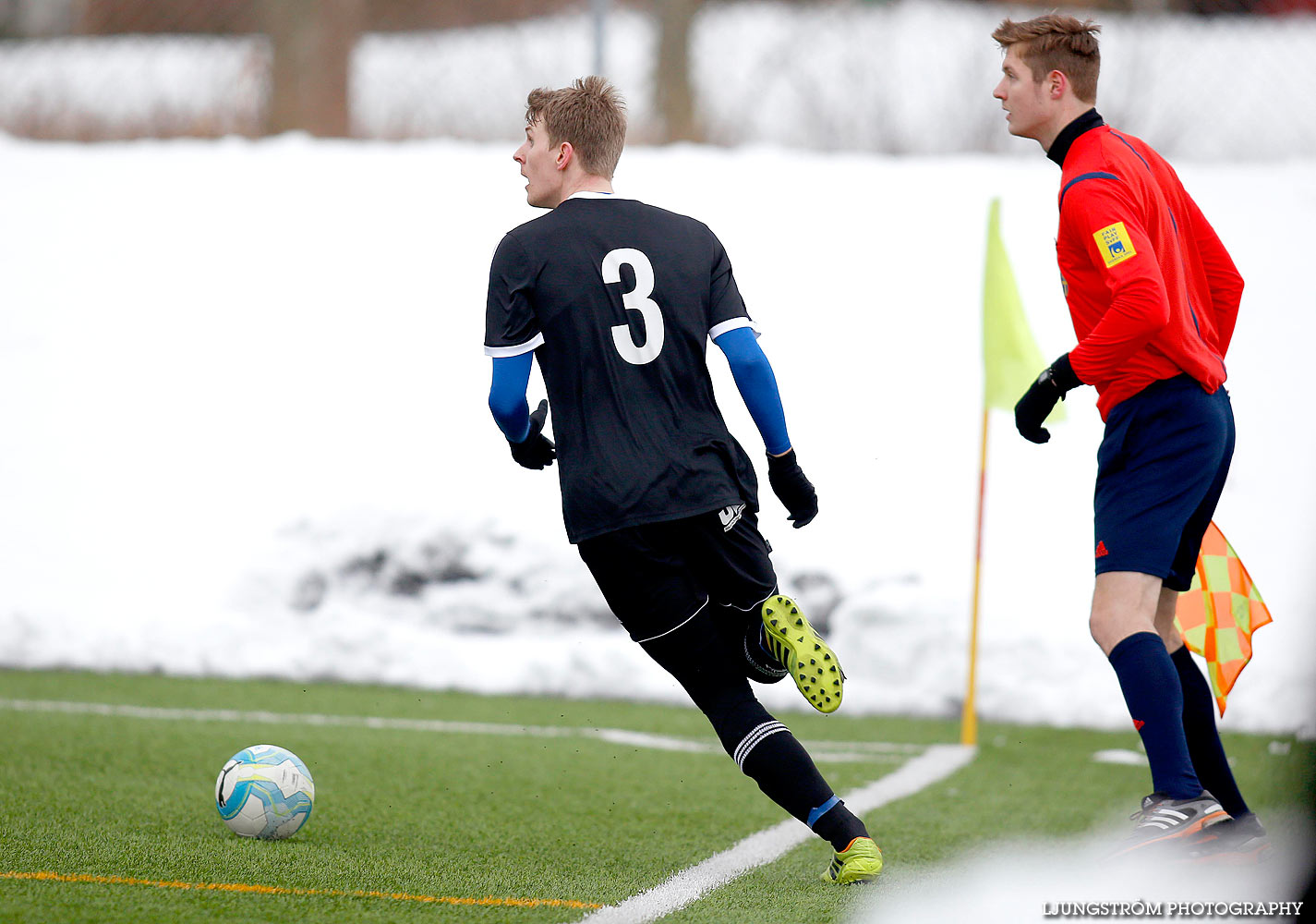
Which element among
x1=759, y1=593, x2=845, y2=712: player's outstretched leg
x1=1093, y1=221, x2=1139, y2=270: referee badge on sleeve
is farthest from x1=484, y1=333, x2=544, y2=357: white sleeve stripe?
x1=1093, y1=221, x2=1139, y2=270: referee badge on sleeve

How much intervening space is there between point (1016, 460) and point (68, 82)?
7618mm

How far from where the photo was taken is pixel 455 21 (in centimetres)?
955

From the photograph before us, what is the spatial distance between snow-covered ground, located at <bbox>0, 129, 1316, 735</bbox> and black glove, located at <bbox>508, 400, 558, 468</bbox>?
389 centimetres

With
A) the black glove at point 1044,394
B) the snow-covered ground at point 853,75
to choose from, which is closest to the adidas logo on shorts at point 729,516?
the black glove at point 1044,394

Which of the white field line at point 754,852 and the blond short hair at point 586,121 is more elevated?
the blond short hair at point 586,121

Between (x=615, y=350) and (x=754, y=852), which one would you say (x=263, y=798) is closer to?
(x=754, y=852)

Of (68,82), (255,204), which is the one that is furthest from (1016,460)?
(68,82)

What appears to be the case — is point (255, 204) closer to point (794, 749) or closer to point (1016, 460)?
point (1016, 460)

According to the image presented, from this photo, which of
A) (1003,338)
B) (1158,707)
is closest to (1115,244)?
(1158,707)

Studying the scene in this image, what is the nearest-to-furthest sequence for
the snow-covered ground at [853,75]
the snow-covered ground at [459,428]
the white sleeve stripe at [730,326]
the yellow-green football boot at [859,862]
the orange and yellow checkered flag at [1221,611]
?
the yellow-green football boot at [859,862] → the white sleeve stripe at [730,326] → the orange and yellow checkered flag at [1221,611] → the snow-covered ground at [459,428] → the snow-covered ground at [853,75]

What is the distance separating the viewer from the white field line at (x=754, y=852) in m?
2.98

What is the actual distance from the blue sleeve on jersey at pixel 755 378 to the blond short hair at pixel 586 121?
510 millimetres

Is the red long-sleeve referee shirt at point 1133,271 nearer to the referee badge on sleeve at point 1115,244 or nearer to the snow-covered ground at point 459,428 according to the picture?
the referee badge on sleeve at point 1115,244

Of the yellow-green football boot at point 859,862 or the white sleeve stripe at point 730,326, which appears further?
the white sleeve stripe at point 730,326
